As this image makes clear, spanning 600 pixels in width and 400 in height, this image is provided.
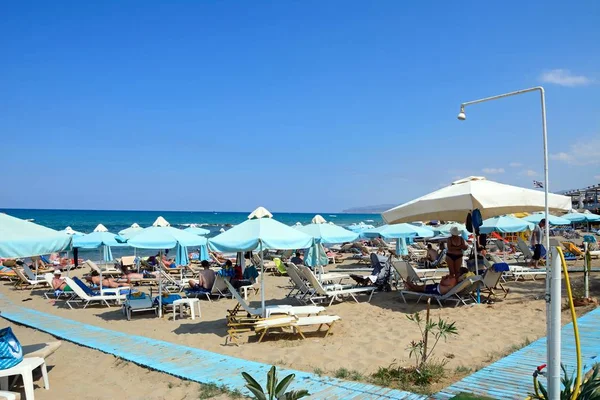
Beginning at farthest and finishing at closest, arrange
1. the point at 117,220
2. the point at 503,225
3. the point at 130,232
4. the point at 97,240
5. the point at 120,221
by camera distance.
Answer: the point at 117,220 → the point at 120,221 → the point at 130,232 → the point at 503,225 → the point at 97,240

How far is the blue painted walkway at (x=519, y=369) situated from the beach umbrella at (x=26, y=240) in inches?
156

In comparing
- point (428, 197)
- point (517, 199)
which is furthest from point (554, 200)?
point (428, 197)

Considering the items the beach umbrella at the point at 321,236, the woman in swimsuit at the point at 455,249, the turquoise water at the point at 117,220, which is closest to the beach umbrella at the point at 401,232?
the beach umbrella at the point at 321,236

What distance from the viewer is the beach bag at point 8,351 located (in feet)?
14.7

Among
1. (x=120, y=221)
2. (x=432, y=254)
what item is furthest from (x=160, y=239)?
(x=120, y=221)

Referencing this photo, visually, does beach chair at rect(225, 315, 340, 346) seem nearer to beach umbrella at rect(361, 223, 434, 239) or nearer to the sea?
beach umbrella at rect(361, 223, 434, 239)

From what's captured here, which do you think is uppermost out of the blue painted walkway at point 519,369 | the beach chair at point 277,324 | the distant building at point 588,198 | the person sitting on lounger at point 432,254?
the distant building at point 588,198

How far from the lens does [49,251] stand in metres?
4.71

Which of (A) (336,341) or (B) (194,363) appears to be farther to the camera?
(A) (336,341)

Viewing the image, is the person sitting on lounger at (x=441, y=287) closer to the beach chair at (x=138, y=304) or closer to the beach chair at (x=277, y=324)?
the beach chair at (x=277, y=324)

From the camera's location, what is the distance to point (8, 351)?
14.9 ft

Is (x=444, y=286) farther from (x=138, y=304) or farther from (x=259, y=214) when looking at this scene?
(x=138, y=304)

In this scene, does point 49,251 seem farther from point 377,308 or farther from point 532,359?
point 377,308

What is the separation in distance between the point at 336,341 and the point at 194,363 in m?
2.09
